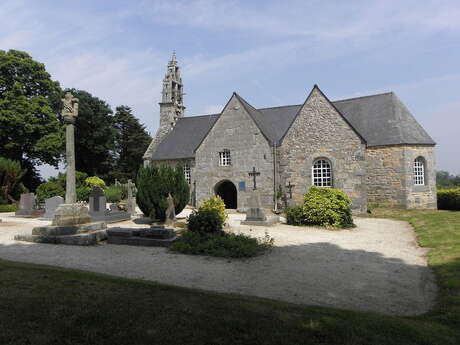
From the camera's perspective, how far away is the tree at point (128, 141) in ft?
140

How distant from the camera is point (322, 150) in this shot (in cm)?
1842

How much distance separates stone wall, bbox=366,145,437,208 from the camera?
18.8 metres

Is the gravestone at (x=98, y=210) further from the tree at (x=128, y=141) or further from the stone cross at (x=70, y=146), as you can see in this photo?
the tree at (x=128, y=141)

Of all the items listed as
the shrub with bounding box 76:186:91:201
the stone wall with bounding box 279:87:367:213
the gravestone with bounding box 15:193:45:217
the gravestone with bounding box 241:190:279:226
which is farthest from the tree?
the gravestone with bounding box 241:190:279:226

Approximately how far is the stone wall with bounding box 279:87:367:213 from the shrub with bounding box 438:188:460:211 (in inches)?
264

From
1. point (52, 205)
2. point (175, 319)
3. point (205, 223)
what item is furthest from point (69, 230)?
point (175, 319)

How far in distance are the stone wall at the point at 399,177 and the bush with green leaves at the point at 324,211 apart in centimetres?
715

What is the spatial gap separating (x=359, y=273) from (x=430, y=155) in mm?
16893

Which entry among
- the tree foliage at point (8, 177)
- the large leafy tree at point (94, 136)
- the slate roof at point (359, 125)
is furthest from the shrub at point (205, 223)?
the large leafy tree at point (94, 136)

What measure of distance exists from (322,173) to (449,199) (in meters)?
8.89

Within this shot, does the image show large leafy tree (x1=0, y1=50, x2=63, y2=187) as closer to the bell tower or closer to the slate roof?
the bell tower

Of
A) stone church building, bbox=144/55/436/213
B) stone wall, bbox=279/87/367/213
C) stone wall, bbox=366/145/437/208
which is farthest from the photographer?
stone wall, bbox=366/145/437/208

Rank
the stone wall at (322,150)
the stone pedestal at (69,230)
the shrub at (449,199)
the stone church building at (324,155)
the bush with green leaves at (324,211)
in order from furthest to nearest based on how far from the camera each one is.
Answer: the shrub at (449,199)
the stone church building at (324,155)
the stone wall at (322,150)
the bush with green leaves at (324,211)
the stone pedestal at (69,230)

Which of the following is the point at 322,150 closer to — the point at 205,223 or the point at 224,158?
the point at 224,158
